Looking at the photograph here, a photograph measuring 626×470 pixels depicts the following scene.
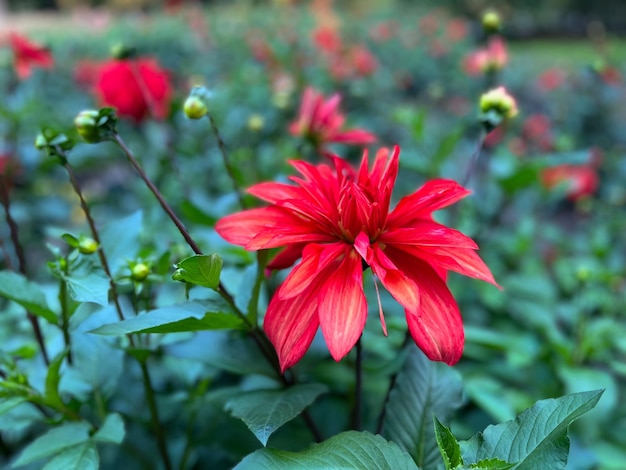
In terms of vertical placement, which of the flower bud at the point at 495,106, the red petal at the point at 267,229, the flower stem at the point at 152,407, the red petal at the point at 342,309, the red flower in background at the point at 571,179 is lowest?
the red flower in background at the point at 571,179

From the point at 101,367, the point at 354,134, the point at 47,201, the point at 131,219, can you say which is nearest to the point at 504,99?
→ the point at 354,134

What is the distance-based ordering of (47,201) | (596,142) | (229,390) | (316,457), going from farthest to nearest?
(596,142) → (47,201) → (229,390) → (316,457)

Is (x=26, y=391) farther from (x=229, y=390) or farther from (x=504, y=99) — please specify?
(x=504, y=99)

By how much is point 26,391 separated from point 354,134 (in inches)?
21.9

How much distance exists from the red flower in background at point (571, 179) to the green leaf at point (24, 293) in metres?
1.31

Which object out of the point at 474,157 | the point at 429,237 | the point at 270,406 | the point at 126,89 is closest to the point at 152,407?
the point at 270,406

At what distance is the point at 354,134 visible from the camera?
862mm

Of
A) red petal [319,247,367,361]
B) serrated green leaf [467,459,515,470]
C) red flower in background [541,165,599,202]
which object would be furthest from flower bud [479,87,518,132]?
red flower in background [541,165,599,202]

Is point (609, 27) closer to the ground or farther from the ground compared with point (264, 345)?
closer to the ground

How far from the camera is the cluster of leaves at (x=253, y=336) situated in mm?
527

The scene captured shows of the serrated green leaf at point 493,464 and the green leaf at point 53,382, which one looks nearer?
the serrated green leaf at point 493,464

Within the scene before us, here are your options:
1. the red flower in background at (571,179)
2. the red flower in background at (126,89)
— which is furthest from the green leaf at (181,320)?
the red flower in background at (571,179)

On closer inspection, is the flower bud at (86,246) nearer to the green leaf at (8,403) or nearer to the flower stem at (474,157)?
the green leaf at (8,403)

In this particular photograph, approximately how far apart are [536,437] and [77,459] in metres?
0.43
